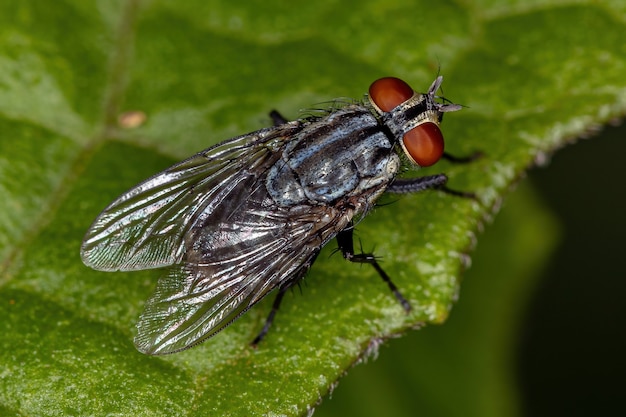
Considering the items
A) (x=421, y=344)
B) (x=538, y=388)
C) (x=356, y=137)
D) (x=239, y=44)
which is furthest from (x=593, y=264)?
(x=239, y=44)

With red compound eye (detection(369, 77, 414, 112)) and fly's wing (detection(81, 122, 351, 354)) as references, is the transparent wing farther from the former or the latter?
red compound eye (detection(369, 77, 414, 112))

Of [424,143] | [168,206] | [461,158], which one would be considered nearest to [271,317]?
[168,206]

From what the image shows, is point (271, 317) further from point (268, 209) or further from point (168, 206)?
point (168, 206)

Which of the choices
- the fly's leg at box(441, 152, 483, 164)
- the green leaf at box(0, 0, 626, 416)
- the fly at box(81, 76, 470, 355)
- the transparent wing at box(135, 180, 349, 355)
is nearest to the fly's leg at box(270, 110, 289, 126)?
the green leaf at box(0, 0, 626, 416)

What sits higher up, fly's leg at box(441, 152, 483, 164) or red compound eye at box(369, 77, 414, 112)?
red compound eye at box(369, 77, 414, 112)

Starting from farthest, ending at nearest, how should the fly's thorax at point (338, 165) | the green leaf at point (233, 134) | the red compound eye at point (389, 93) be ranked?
1. the red compound eye at point (389, 93)
2. the fly's thorax at point (338, 165)
3. the green leaf at point (233, 134)

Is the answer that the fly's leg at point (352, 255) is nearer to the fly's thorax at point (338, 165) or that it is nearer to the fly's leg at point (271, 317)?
the fly's thorax at point (338, 165)

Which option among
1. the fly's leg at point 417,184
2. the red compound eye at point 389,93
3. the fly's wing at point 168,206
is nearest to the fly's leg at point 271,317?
the fly's wing at point 168,206

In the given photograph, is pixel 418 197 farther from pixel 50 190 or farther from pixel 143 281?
pixel 50 190
